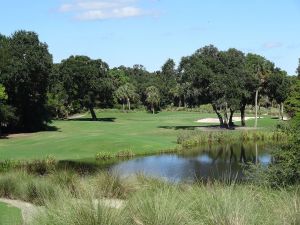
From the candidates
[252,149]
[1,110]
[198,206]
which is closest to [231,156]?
[252,149]

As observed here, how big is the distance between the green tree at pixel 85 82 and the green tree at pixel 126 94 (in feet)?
101

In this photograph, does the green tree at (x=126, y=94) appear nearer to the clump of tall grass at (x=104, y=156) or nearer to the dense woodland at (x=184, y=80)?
the dense woodland at (x=184, y=80)

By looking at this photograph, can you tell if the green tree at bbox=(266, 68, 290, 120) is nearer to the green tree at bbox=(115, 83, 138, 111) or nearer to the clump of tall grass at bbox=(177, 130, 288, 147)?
the clump of tall grass at bbox=(177, 130, 288, 147)

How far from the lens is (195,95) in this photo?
201 feet

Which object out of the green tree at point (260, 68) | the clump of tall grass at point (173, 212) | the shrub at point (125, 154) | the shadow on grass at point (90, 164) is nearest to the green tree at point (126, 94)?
the green tree at point (260, 68)

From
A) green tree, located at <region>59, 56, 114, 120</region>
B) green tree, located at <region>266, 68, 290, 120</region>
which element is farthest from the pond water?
green tree, located at <region>59, 56, 114, 120</region>

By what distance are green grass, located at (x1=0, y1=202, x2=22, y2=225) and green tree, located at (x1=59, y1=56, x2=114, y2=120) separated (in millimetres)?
67952

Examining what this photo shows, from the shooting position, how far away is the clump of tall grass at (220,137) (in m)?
48.9

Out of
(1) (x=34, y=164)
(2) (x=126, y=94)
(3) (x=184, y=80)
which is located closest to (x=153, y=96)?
(2) (x=126, y=94)

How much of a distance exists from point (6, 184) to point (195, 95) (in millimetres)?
44151

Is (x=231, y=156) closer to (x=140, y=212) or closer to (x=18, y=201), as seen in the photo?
(x=18, y=201)

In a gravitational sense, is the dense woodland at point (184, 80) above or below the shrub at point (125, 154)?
above

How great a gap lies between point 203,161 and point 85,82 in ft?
158

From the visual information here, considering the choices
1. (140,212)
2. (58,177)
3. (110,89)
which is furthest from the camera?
(110,89)
